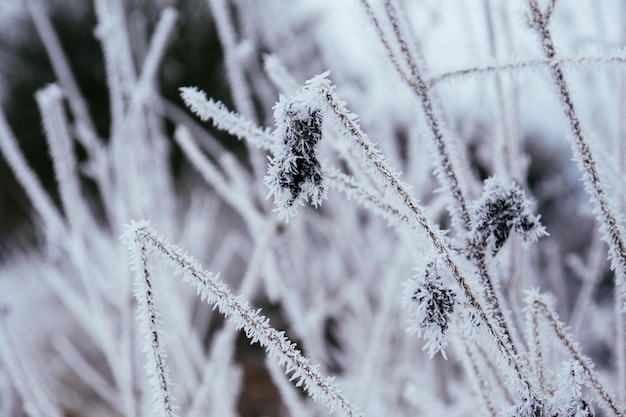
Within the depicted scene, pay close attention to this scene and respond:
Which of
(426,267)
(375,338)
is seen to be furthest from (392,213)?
(375,338)

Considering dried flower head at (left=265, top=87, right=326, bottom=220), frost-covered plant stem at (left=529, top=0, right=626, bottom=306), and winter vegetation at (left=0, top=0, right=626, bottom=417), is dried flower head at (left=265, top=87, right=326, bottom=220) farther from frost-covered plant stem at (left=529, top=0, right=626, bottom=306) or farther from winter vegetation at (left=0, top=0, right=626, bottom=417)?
frost-covered plant stem at (left=529, top=0, right=626, bottom=306)

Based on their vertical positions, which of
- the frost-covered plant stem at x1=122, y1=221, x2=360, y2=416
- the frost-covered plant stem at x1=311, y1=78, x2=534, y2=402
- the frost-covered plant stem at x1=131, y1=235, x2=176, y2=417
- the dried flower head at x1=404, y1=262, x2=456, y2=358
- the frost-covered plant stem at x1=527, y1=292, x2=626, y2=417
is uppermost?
the frost-covered plant stem at x1=527, y1=292, x2=626, y2=417

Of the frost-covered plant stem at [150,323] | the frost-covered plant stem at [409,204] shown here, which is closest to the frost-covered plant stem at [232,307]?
the frost-covered plant stem at [150,323]

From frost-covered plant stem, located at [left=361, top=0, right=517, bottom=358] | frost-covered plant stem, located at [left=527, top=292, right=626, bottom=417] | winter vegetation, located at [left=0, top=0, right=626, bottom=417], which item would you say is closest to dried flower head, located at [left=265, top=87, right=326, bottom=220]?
winter vegetation, located at [left=0, top=0, right=626, bottom=417]

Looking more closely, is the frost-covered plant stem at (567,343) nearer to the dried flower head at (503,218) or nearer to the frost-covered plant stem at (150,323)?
the dried flower head at (503,218)

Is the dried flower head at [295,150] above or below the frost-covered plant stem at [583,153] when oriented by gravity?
below

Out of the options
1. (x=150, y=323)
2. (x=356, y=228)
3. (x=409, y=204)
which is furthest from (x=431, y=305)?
(x=356, y=228)

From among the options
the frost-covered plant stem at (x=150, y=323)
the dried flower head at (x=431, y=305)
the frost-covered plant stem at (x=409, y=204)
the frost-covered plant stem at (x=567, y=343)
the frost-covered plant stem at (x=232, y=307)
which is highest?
the frost-covered plant stem at (x=567, y=343)
